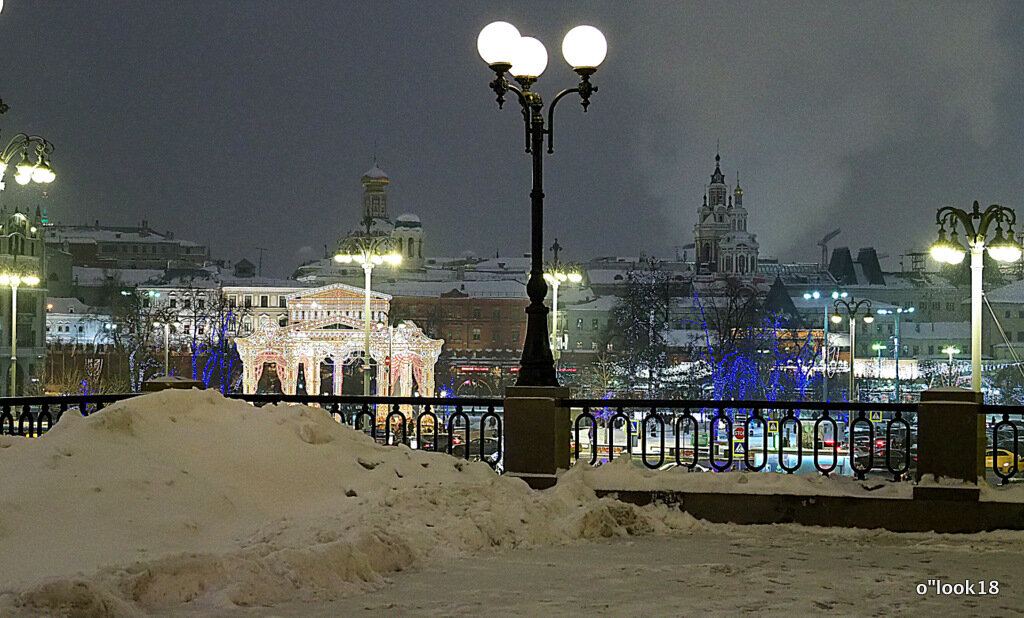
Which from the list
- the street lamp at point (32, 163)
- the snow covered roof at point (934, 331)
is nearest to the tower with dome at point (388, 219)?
the snow covered roof at point (934, 331)

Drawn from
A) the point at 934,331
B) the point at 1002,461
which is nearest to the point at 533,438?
the point at 1002,461

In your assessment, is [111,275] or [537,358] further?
[111,275]

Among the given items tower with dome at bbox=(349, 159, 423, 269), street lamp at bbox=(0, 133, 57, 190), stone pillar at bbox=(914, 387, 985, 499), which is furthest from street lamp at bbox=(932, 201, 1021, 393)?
tower with dome at bbox=(349, 159, 423, 269)

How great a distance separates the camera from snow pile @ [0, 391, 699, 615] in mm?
7527

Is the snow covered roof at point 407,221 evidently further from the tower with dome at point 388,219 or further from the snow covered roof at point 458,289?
the snow covered roof at point 458,289

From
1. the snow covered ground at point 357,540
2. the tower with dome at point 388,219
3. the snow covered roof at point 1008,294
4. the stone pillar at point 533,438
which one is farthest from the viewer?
the tower with dome at point 388,219

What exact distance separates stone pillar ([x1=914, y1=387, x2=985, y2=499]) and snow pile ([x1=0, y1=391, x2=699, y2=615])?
2.53 meters

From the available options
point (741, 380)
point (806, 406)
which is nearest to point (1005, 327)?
point (741, 380)

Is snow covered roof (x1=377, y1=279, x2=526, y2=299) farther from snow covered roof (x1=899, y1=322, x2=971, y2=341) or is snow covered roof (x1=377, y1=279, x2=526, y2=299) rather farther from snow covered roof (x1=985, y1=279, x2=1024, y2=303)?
snow covered roof (x1=985, y1=279, x2=1024, y2=303)

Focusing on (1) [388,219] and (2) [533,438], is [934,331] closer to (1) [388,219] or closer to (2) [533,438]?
(1) [388,219]

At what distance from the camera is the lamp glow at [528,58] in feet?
44.2

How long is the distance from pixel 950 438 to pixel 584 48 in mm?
6028

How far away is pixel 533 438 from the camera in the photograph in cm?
1234

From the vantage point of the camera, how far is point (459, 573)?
8805mm
